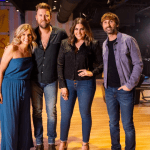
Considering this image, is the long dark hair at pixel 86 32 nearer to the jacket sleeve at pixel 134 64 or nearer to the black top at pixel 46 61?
the black top at pixel 46 61

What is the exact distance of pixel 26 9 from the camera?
10078mm

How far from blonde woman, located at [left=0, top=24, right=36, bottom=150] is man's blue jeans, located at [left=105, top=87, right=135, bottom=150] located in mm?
943

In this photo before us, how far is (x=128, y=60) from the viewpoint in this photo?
203 cm

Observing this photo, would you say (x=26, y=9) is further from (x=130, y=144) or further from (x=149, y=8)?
(x=130, y=144)

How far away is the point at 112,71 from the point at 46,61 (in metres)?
0.75

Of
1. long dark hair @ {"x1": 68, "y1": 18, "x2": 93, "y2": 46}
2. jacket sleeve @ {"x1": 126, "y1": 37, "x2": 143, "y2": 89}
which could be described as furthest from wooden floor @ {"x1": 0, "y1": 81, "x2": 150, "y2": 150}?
long dark hair @ {"x1": 68, "y1": 18, "x2": 93, "y2": 46}

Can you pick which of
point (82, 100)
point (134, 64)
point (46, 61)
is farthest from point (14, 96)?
point (134, 64)

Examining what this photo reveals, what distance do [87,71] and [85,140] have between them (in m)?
0.82

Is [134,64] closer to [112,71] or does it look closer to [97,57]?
[112,71]

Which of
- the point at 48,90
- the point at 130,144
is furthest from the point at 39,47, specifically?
the point at 130,144

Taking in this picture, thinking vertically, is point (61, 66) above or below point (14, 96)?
above

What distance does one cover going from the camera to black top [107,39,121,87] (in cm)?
209

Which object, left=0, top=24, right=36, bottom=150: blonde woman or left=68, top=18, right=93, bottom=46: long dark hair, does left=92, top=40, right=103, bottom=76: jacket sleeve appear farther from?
left=0, top=24, right=36, bottom=150: blonde woman

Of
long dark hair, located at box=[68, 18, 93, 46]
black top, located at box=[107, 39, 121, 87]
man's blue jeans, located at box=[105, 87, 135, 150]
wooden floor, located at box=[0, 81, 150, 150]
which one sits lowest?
wooden floor, located at box=[0, 81, 150, 150]
